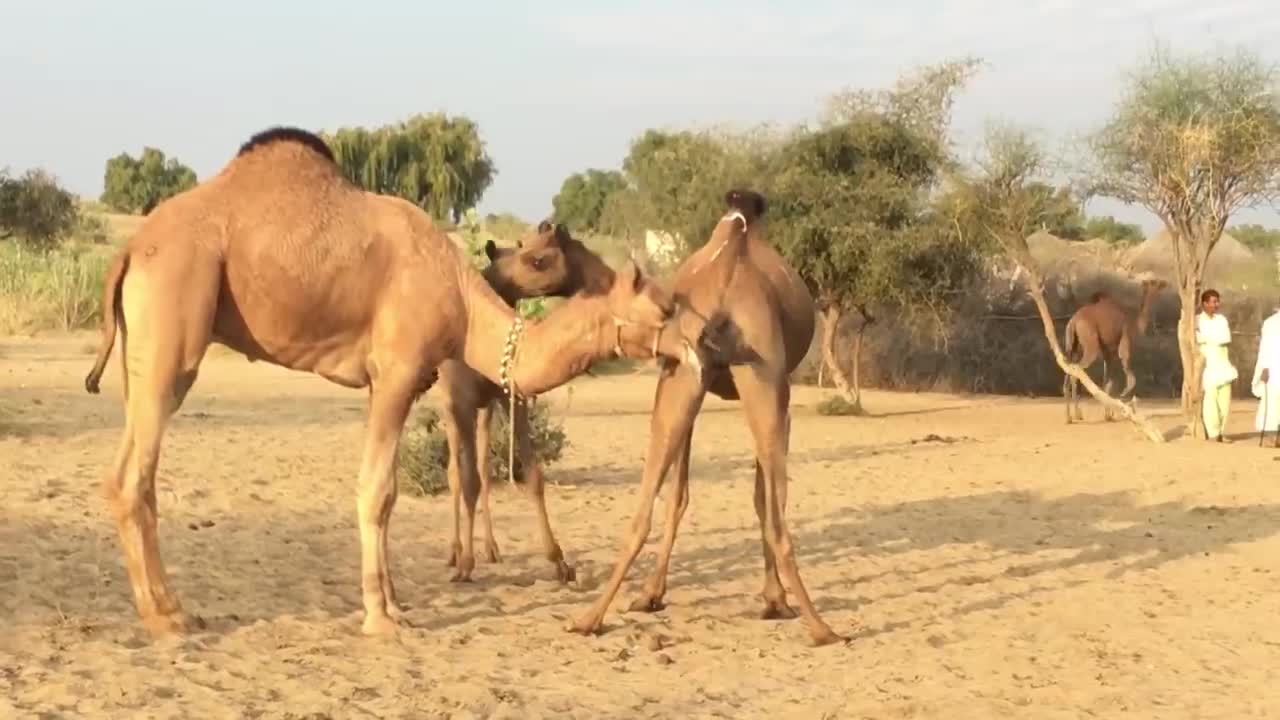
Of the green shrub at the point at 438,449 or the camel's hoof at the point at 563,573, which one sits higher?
the green shrub at the point at 438,449

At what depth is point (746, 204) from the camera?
330 inches

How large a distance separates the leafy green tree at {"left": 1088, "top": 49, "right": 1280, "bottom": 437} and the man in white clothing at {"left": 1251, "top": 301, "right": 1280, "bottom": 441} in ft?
3.02

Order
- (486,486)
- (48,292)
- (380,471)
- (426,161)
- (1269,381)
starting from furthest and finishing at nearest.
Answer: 1. (426,161)
2. (48,292)
3. (1269,381)
4. (486,486)
5. (380,471)

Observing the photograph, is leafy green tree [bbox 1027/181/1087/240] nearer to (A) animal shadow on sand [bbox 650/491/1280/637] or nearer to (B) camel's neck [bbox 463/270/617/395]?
(A) animal shadow on sand [bbox 650/491/1280/637]

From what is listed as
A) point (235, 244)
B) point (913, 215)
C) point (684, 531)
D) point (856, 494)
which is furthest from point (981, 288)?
point (235, 244)

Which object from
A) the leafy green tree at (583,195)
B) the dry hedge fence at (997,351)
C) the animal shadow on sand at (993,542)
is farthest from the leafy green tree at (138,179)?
the animal shadow on sand at (993,542)

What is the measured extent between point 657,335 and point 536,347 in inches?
23.7

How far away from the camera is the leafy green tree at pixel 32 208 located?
19.5 m

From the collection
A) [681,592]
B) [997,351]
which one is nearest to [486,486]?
[681,592]

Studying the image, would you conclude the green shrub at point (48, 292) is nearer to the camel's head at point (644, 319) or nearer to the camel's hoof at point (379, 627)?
the camel's hoof at point (379, 627)

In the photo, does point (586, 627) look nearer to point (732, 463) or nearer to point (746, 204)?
point (746, 204)

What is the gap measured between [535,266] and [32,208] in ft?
46.8

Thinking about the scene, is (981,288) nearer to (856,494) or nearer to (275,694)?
(856,494)

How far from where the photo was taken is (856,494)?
14.2m
